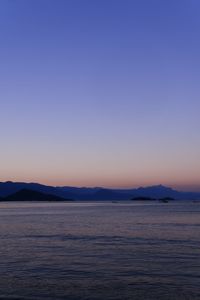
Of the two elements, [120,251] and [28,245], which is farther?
[28,245]

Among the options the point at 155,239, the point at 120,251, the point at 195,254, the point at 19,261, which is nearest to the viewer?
the point at 19,261

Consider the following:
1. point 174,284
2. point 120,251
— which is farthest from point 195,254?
point 174,284

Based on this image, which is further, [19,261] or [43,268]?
[19,261]

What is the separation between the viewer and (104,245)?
48.4m

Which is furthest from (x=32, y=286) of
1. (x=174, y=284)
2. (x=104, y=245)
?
(x=104, y=245)

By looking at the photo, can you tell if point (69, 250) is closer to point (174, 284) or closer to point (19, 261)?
point (19, 261)

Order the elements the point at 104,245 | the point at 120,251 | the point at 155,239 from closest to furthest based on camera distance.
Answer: the point at 120,251
the point at 104,245
the point at 155,239

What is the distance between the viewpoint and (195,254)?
3994 centimetres

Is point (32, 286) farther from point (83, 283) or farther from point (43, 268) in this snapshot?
point (43, 268)

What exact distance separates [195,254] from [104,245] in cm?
1172

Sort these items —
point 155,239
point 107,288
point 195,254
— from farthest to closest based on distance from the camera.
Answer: point 155,239 → point 195,254 → point 107,288

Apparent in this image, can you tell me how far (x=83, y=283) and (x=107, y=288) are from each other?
2.11 m

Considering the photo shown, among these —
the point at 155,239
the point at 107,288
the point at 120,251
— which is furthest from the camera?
the point at 155,239

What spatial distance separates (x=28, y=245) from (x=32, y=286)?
2220 cm
